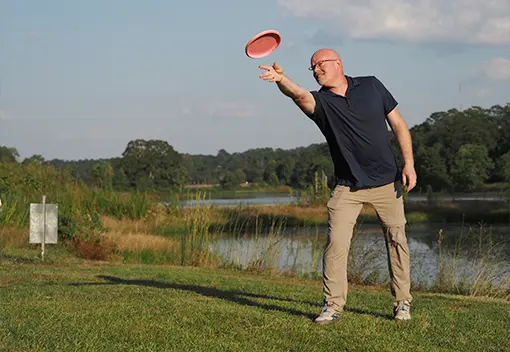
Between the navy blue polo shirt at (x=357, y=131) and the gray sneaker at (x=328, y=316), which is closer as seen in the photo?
the gray sneaker at (x=328, y=316)

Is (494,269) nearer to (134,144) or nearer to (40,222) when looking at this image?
(40,222)

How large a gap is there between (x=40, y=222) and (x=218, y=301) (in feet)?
23.1

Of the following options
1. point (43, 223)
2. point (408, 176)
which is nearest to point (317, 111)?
point (408, 176)

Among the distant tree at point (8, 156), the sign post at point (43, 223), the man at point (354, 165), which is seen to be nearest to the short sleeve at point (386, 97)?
the man at point (354, 165)

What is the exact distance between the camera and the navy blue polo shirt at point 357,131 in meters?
5.47

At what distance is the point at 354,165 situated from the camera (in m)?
5.53

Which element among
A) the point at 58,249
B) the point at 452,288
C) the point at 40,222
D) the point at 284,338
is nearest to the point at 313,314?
the point at 284,338

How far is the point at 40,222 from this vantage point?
12.7 m

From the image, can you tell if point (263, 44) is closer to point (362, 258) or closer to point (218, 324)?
point (218, 324)

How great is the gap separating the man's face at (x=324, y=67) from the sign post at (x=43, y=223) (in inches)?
325

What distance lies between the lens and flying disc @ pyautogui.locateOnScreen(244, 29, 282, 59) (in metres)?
5.41

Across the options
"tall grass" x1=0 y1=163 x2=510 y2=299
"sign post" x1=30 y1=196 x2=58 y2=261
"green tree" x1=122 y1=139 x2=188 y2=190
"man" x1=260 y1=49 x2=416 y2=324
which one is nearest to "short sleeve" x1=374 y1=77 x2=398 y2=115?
"man" x1=260 y1=49 x2=416 y2=324

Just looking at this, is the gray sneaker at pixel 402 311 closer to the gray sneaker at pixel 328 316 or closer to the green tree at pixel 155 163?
the gray sneaker at pixel 328 316

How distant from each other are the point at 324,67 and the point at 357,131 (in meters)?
0.56
